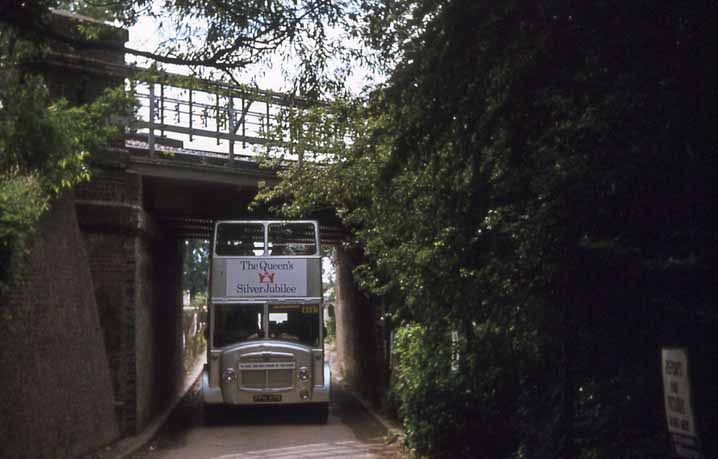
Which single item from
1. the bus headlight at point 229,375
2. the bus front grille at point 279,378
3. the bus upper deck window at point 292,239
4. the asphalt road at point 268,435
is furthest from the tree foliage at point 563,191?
the bus headlight at point 229,375

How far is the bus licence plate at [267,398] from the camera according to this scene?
19.8 meters

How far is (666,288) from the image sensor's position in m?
6.80

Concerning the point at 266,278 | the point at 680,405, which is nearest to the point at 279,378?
Answer: the point at 266,278

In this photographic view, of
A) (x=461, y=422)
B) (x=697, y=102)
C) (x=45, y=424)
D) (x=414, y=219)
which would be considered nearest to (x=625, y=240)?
(x=697, y=102)

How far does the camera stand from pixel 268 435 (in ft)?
59.1

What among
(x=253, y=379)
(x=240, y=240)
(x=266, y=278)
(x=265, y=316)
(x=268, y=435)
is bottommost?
(x=268, y=435)

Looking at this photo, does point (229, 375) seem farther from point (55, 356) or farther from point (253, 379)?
point (55, 356)

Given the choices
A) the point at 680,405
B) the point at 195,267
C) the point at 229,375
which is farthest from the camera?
the point at 195,267

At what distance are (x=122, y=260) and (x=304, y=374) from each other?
4947 mm

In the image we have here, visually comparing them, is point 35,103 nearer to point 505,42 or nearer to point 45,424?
point 45,424

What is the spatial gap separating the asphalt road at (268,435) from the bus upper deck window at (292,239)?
12.1 ft

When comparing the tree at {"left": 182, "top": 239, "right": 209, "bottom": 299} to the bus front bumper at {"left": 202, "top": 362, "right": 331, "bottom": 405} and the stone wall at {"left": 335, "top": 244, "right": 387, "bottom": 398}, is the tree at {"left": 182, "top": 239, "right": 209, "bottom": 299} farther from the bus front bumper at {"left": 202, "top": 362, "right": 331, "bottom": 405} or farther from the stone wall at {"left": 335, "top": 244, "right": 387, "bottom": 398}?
the bus front bumper at {"left": 202, "top": 362, "right": 331, "bottom": 405}

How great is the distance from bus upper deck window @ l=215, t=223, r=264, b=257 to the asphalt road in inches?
146

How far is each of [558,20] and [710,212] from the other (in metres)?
2.12
